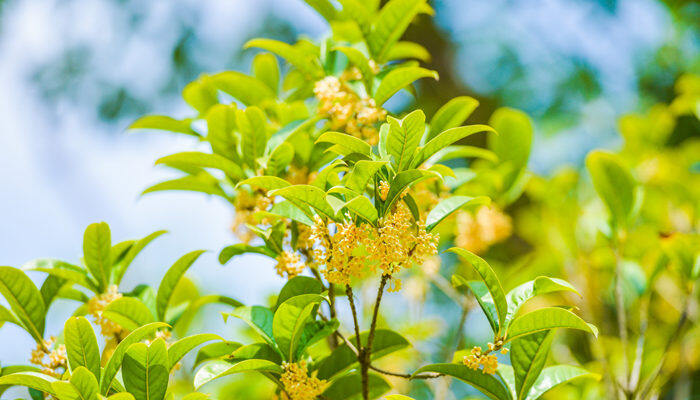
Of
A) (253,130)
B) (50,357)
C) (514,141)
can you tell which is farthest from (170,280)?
(514,141)

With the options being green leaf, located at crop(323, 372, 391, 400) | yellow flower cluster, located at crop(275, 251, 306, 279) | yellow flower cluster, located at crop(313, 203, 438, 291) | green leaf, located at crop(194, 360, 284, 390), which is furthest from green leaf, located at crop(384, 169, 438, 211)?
green leaf, located at crop(323, 372, 391, 400)

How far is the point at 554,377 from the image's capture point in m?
1.20

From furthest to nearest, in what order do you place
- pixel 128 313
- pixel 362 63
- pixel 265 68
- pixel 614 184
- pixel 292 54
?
pixel 614 184 < pixel 265 68 < pixel 292 54 < pixel 362 63 < pixel 128 313

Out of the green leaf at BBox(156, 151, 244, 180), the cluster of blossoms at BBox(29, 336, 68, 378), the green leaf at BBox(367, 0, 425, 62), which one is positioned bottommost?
the cluster of blossoms at BBox(29, 336, 68, 378)

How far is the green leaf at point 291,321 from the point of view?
104cm

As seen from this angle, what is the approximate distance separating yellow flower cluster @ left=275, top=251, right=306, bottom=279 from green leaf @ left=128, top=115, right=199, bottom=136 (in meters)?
0.51

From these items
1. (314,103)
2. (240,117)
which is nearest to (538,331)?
(240,117)

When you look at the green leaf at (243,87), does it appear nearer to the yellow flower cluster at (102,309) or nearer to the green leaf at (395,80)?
the green leaf at (395,80)

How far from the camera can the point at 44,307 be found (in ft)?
4.23

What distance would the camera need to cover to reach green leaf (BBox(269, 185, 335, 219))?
3.27ft

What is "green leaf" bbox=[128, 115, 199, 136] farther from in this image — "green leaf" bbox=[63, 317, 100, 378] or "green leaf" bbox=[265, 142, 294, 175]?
"green leaf" bbox=[63, 317, 100, 378]

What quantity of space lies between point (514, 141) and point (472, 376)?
950mm

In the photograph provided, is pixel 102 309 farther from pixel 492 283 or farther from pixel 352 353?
pixel 492 283

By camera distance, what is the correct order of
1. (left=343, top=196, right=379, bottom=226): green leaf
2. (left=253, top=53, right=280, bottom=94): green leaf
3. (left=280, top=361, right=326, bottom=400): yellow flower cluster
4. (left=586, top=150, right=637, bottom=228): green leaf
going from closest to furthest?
1. (left=343, top=196, right=379, bottom=226): green leaf
2. (left=280, top=361, right=326, bottom=400): yellow flower cluster
3. (left=253, top=53, right=280, bottom=94): green leaf
4. (left=586, top=150, right=637, bottom=228): green leaf
